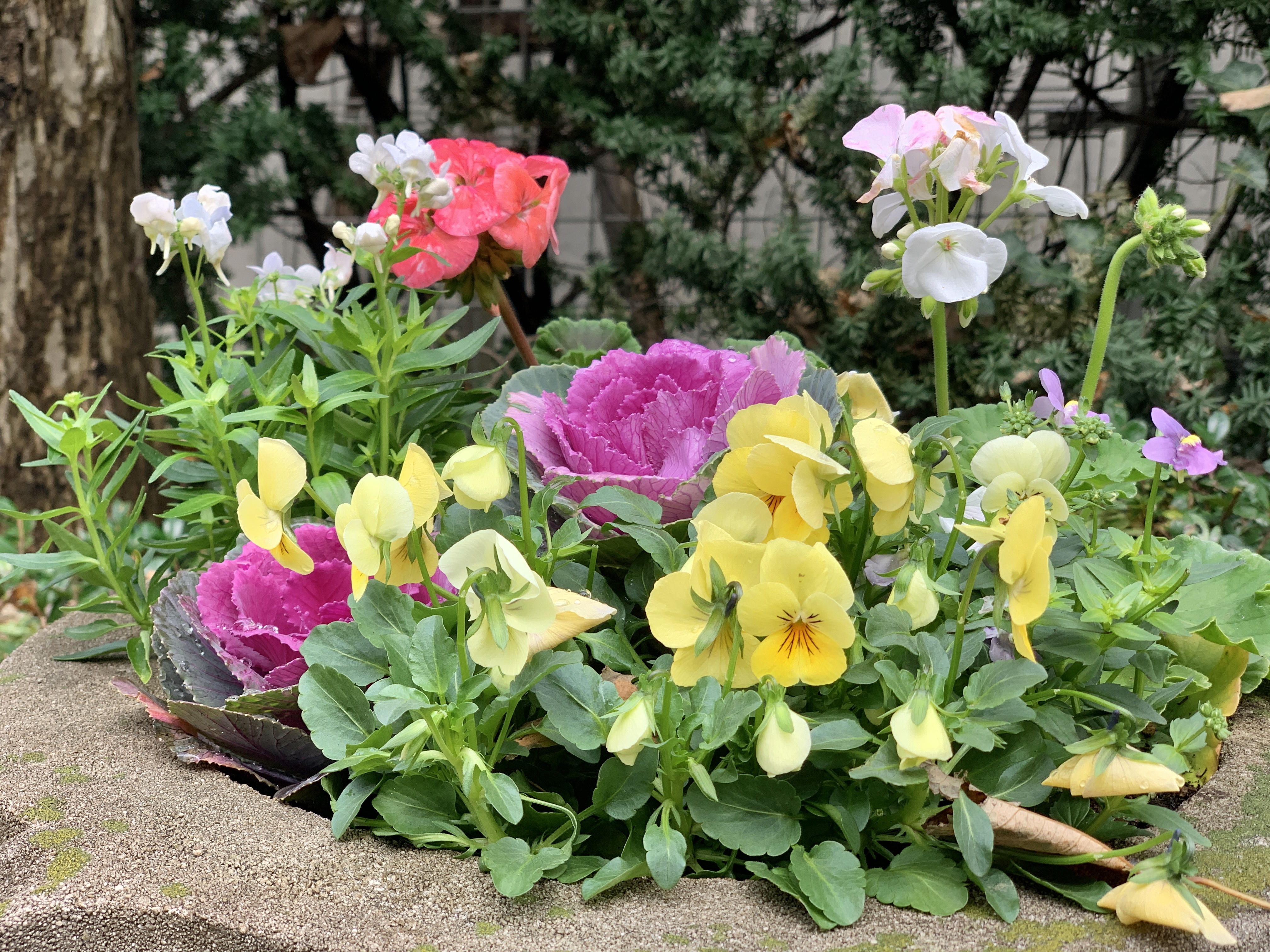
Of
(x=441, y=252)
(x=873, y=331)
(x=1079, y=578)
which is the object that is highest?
(x=441, y=252)

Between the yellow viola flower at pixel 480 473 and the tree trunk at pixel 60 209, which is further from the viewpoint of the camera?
the tree trunk at pixel 60 209

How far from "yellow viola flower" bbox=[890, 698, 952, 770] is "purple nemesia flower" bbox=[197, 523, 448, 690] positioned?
1.18 ft

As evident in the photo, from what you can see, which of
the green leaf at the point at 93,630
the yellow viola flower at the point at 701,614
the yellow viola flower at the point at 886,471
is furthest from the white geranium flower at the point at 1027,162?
the green leaf at the point at 93,630

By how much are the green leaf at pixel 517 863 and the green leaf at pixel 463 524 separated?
8.4 inches

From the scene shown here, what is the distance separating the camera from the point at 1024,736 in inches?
22.8

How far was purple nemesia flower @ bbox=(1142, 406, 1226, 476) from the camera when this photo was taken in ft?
2.01

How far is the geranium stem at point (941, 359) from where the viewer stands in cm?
66

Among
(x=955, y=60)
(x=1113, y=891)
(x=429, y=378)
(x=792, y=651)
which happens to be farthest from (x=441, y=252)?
(x=955, y=60)

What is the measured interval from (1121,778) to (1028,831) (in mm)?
65

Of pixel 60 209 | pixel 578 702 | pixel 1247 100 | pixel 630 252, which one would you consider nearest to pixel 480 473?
pixel 578 702

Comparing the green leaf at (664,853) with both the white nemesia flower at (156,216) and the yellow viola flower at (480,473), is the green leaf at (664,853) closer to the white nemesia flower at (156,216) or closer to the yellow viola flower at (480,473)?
the yellow viola flower at (480,473)

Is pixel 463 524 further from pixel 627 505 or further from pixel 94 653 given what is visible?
pixel 94 653

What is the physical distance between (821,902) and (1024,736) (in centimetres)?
16

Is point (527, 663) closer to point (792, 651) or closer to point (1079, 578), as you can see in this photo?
point (792, 651)
